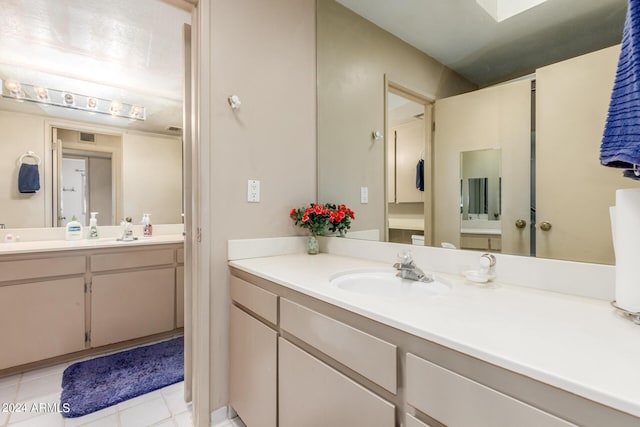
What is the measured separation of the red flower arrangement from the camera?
5.49 feet

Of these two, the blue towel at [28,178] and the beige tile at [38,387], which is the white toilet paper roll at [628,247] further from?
the blue towel at [28,178]

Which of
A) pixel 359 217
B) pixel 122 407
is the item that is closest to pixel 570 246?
pixel 359 217

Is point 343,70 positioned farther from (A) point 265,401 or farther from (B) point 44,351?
(B) point 44,351

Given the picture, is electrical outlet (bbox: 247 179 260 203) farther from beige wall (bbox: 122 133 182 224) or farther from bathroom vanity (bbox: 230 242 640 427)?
beige wall (bbox: 122 133 182 224)

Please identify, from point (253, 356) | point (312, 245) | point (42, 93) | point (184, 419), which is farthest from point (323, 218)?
point (42, 93)

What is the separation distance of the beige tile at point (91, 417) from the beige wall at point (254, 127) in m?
0.65

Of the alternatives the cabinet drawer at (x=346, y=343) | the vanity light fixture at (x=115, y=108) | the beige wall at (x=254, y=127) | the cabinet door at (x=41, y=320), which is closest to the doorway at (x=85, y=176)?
the vanity light fixture at (x=115, y=108)

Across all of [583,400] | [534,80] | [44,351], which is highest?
[534,80]

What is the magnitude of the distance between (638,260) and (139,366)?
2.64m

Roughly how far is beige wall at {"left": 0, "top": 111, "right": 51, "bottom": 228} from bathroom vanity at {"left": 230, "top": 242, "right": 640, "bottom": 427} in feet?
7.22

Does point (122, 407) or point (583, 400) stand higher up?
point (583, 400)

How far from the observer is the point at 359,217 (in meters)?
1.73

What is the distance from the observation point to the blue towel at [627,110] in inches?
25.1

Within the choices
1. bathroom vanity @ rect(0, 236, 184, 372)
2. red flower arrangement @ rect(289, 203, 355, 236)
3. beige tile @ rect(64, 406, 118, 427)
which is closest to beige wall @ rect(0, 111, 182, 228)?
bathroom vanity @ rect(0, 236, 184, 372)
